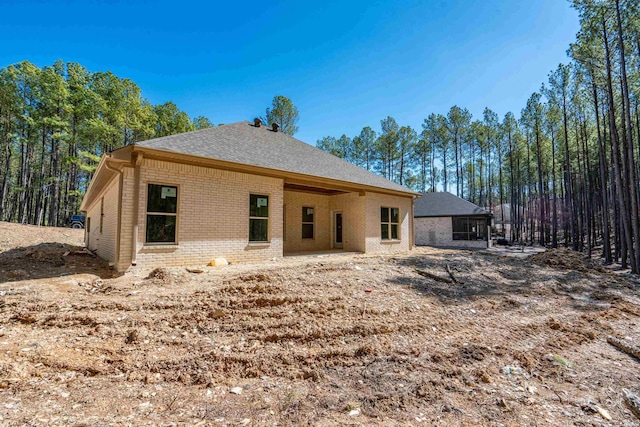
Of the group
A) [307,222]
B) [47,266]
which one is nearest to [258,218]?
[307,222]

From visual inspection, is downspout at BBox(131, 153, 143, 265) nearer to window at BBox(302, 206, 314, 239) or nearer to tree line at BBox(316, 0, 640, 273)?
window at BBox(302, 206, 314, 239)

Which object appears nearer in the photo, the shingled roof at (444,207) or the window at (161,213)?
the window at (161,213)

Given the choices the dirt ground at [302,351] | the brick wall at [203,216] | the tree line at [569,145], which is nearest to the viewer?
the dirt ground at [302,351]

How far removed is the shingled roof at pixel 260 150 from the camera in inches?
309

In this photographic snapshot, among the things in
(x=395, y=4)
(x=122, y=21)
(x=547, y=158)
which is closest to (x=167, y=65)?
(x=122, y=21)

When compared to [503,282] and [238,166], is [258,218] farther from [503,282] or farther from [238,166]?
[503,282]

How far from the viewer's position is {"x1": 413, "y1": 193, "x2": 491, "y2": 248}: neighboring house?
866 inches

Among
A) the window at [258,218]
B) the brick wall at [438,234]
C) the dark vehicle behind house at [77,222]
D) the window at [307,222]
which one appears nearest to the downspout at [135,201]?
the window at [258,218]

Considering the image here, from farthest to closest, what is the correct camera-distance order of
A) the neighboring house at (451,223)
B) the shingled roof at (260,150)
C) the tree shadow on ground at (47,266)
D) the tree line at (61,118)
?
the neighboring house at (451,223)
the tree line at (61,118)
the shingled roof at (260,150)
the tree shadow on ground at (47,266)

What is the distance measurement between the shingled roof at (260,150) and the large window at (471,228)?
11.8 m

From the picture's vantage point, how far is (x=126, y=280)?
5.94 metres

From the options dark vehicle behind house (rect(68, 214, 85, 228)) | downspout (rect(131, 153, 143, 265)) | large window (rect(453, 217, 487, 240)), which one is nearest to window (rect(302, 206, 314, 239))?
downspout (rect(131, 153, 143, 265))

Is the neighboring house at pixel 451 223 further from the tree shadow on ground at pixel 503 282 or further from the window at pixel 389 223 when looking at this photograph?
the tree shadow on ground at pixel 503 282

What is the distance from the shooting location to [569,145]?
74.9 feet
